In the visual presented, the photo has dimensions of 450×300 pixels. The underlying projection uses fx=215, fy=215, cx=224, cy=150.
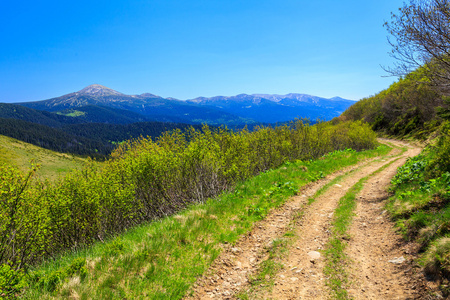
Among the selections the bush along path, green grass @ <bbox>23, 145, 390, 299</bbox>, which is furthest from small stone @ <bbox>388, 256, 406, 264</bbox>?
green grass @ <bbox>23, 145, 390, 299</bbox>

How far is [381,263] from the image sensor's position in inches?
235

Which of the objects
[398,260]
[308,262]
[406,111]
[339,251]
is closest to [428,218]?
[398,260]

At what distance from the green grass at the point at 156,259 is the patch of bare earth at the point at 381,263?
244 cm

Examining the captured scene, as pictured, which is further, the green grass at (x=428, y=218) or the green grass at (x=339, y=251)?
the green grass at (x=339, y=251)

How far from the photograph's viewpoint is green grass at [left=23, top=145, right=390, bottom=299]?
4.96 meters

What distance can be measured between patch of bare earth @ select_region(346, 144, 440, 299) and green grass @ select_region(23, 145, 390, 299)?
2.44 metres

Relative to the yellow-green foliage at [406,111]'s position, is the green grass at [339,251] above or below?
below

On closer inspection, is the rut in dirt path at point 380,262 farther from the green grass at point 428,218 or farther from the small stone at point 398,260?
the green grass at point 428,218

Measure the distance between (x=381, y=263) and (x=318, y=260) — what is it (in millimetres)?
1673

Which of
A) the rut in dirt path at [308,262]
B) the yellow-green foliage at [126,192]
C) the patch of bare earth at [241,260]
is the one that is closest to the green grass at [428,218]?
the rut in dirt path at [308,262]

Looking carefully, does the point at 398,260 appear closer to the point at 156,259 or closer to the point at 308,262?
the point at 308,262

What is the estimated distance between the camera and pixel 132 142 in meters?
19.2

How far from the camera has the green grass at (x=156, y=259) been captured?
4961 millimetres

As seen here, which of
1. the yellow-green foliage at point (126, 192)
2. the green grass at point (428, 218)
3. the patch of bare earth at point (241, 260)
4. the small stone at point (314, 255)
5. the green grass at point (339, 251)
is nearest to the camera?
the green grass at point (428, 218)
